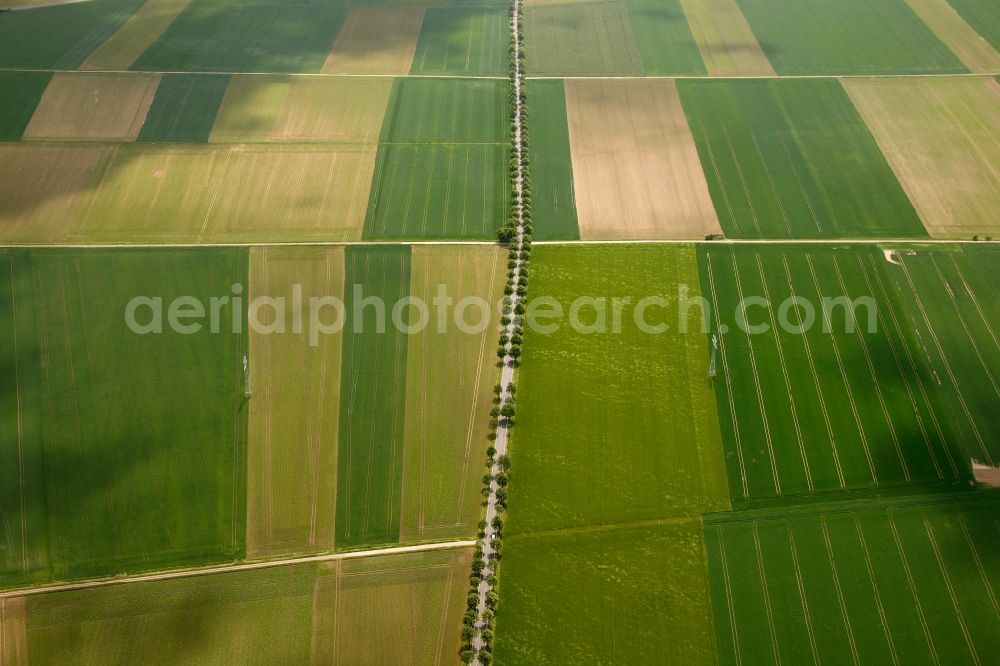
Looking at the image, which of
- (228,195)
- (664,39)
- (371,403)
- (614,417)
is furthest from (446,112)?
(614,417)

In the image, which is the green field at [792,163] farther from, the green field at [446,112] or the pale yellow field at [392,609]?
the pale yellow field at [392,609]

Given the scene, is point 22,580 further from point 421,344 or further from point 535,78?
point 535,78

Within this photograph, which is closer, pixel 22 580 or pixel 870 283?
pixel 22 580

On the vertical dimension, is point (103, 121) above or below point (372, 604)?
above

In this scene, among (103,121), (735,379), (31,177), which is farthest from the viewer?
(103,121)

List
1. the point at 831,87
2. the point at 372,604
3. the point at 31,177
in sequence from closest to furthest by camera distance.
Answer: the point at 372,604 < the point at 31,177 < the point at 831,87

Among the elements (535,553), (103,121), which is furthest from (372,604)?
(103,121)

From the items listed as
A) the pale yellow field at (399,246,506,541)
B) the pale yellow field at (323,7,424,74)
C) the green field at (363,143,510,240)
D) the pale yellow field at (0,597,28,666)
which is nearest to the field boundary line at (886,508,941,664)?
the pale yellow field at (399,246,506,541)

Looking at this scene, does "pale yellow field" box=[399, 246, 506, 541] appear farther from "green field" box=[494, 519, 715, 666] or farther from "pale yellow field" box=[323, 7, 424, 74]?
"pale yellow field" box=[323, 7, 424, 74]
